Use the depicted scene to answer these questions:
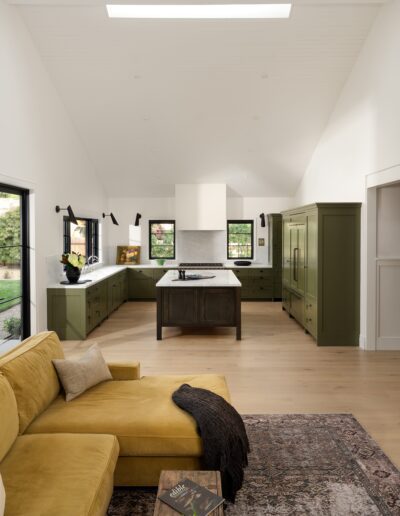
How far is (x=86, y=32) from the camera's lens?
5812 millimetres

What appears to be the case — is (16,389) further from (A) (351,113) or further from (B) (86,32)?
(A) (351,113)

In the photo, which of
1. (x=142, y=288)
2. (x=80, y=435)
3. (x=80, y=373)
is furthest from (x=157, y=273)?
(x=80, y=435)

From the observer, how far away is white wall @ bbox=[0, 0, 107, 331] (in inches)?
198

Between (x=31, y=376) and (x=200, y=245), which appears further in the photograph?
(x=200, y=245)

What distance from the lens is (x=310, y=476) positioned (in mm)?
2840

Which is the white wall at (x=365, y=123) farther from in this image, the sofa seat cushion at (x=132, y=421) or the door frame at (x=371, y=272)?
the sofa seat cushion at (x=132, y=421)

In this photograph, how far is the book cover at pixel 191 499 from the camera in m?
1.81

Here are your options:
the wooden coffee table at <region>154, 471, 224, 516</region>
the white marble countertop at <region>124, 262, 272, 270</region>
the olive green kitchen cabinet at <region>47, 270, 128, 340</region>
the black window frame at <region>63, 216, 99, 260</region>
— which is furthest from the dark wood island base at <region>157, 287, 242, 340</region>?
the wooden coffee table at <region>154, 471, 224, 516</region>

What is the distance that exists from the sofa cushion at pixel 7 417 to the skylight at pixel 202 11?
4781 millimetres

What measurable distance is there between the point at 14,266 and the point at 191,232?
18.2ft

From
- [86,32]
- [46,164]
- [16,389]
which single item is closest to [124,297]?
[46,164]

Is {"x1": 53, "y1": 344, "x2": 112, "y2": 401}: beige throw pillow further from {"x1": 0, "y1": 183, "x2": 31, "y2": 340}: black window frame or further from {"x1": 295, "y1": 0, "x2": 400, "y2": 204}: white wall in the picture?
{"x1": 295, "y1": 0, "x2": 400, "y2": 204}: white wall

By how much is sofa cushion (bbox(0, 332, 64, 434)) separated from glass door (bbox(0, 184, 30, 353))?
2.40m

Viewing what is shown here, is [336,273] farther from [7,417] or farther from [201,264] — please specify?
[201,264]
